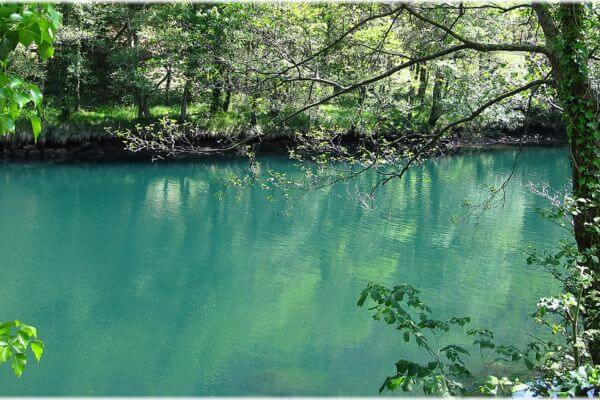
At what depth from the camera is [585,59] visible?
3.47 metres

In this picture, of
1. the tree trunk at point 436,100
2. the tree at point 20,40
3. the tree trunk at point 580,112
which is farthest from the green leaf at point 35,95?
the tree trunk at point 436,100

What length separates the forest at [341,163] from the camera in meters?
3.32

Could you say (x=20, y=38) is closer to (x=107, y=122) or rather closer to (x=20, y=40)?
(x=20, y=40)

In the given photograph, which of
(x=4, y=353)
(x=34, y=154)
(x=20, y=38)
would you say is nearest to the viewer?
(x=20, y=38)

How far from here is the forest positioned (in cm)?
332

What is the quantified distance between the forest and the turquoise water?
0.07 metres

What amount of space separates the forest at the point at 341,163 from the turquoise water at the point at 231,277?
0.23ft

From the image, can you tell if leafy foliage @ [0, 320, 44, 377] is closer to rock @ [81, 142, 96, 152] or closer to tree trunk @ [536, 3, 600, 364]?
tree trunk @ [536, 3, 600, 364]

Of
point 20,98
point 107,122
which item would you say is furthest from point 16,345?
point 107,122

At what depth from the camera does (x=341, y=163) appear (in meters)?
5.34

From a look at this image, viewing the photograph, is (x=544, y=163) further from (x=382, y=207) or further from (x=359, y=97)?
(x=359, y=97)

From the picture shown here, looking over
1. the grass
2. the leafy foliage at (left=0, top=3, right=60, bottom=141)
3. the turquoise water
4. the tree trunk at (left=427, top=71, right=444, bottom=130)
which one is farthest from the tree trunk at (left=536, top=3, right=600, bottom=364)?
the grass

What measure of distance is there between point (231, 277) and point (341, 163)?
4955 millimetres

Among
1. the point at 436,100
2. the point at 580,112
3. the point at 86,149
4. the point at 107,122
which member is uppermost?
the point at 436,100
